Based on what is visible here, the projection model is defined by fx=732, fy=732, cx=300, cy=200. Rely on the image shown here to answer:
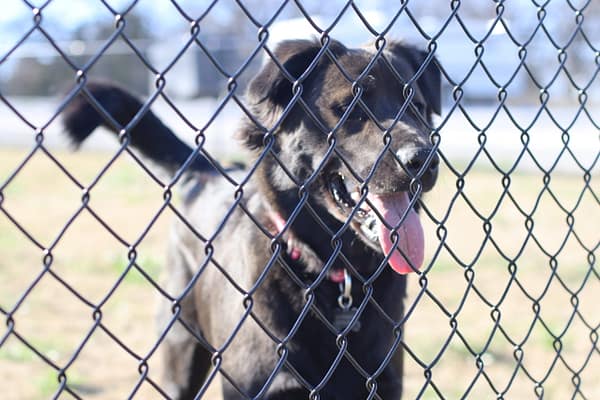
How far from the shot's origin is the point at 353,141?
101 inches

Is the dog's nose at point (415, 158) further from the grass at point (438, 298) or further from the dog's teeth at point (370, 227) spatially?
the dog's teeth at point (370, 227)

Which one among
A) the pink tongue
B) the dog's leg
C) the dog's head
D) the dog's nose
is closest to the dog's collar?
the dog's head

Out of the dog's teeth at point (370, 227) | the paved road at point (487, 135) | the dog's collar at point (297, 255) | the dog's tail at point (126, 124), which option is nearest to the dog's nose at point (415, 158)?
the dog's teeth at point (370, 227)

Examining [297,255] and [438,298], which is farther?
[438,298]

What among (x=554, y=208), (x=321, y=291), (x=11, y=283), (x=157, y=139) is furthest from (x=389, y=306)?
(x=554, y=208)

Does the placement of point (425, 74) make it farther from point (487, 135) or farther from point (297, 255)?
point (487, 135)

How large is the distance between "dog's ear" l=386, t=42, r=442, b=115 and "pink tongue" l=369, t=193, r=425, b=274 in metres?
0.84

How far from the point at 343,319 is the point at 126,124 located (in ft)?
5.09

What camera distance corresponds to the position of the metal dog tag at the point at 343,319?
2.76 meters

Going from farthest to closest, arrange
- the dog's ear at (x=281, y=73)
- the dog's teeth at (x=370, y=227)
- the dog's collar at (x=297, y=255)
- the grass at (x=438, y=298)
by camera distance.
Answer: the grass at (x=438, y=298) → the dog's collar at (x=297, y=255) → the dog's ear at (x=281, y=73) → the dog's teeth at (x=370, y=227)

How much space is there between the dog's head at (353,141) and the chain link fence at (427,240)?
0.13 metres

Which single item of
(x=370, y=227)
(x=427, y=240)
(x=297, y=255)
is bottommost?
(x=427, y=240)

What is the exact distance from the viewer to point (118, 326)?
17.6 feet

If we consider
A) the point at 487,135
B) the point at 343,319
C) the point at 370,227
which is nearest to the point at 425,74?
the point at 370,227
